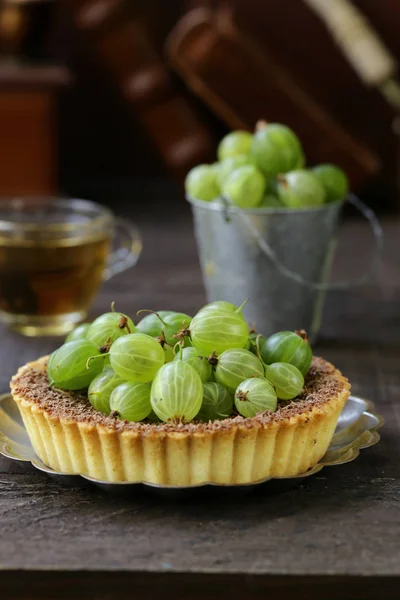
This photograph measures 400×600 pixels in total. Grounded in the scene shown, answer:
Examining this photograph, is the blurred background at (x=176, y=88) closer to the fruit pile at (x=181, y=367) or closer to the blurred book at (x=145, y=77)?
the blurred book at (x=145, y=77)

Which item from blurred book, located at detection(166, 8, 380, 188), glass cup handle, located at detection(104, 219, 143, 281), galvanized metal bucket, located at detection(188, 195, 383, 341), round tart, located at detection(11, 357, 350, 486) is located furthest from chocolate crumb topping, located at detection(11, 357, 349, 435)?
blurred book, located at detection(166, 8, 380, 188)

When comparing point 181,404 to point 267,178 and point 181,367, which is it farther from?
point 267,178

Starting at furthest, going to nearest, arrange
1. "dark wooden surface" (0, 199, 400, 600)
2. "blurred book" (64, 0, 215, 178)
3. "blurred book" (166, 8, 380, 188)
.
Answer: "blurred book" (64, 0, 215, 178)
"blurred book" (166, 8, 380, 188)
"dark wooden surface" (0, 199, 400, 600)

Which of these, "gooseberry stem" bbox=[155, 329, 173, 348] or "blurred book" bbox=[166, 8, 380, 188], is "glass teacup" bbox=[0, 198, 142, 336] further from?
"blurred book" bbox=[166, 8, 380, 188]

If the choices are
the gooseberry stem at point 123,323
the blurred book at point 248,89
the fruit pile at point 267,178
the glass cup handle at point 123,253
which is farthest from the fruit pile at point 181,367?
the blurred book at point 248,89

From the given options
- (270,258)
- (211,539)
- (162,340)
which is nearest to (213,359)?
(162,340)
